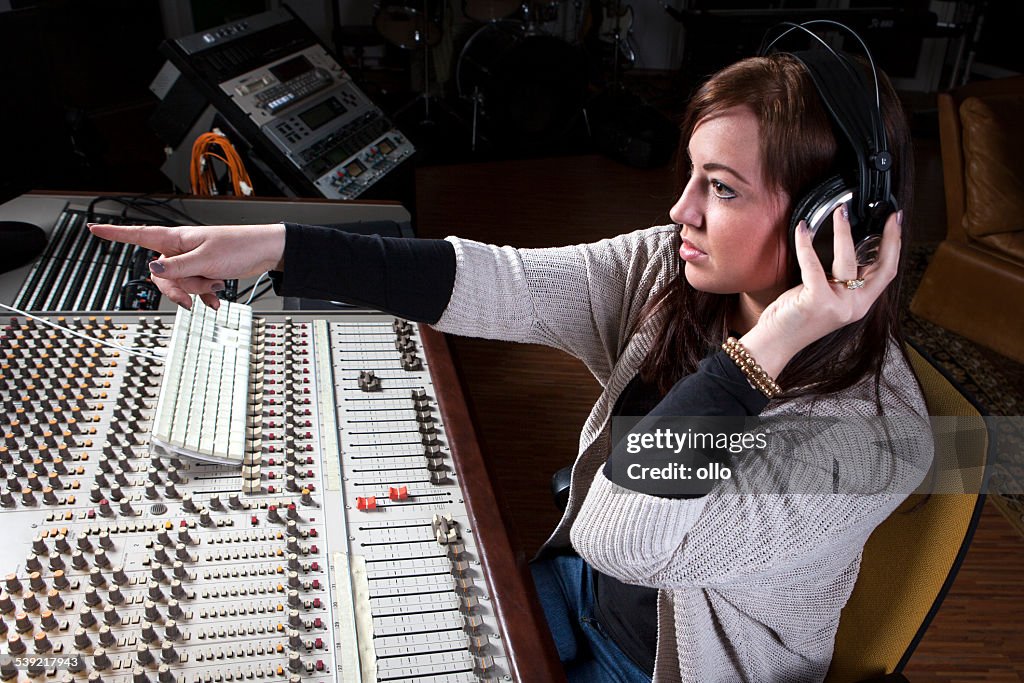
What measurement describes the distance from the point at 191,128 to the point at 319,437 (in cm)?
132

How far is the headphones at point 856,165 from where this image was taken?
0.89 meters

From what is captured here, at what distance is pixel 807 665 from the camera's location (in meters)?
1.06

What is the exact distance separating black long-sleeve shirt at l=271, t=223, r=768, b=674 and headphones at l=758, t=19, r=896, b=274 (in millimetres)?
190

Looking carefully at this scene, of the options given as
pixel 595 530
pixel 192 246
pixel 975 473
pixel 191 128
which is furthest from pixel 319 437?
pixel 191 128

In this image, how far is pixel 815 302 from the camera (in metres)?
0.88

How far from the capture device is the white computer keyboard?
42.4 inches

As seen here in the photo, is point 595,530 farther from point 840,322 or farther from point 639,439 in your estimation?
point 840,322

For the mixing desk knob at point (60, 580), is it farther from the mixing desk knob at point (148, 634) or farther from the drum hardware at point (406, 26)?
the drum hardware at point (406, 26)

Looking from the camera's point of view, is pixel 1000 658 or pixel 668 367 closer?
pixel 668 367

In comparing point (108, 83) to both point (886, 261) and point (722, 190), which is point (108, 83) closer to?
point (722, 190)

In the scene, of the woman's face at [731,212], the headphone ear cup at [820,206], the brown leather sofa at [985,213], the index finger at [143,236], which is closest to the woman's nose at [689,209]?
the woman's face at [731,212]

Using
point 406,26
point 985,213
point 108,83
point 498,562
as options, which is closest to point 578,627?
point 498,562

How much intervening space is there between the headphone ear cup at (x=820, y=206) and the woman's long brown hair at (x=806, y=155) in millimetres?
22

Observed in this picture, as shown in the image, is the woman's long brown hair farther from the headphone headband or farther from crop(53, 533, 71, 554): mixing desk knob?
crop(53, 533, 71, 554): mixing desk knob
